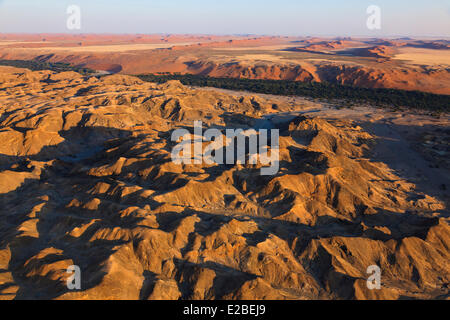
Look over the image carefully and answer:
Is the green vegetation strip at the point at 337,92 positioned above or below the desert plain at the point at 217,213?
above

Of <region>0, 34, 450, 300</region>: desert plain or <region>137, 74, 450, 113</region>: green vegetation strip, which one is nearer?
<region>0, 34, 450, 300</region>: desert plain

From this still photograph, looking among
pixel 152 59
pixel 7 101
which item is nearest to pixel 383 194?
pixel 7 101

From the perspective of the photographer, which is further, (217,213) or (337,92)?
(337,92)

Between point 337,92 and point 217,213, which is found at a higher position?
point 337,92

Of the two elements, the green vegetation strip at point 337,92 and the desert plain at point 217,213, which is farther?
the green vegetation strip at point 337,92

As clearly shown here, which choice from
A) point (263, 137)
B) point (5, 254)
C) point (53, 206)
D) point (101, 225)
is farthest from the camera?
point (263, 137)

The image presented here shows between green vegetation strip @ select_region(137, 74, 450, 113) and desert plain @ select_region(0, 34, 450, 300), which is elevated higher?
green vegetation strip @ select_region(137, 74, 450, 113)
